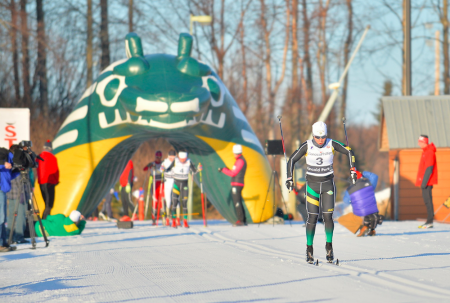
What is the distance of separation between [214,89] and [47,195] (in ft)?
14.5

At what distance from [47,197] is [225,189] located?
14.0ft

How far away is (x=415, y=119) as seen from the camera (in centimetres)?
1803

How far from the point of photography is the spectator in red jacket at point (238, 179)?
598 inches

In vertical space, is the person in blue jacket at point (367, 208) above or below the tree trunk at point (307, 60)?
below

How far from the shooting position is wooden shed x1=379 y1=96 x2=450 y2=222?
56.3 ft

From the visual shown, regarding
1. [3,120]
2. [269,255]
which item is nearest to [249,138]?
[3,120]

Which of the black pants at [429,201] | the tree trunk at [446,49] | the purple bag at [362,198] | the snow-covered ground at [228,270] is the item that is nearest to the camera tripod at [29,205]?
the snow-covered ground at [228,270]

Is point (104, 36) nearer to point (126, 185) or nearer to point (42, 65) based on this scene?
point (42, 65)

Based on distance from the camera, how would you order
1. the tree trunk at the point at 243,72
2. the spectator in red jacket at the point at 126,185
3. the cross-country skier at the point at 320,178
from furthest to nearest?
1. the tree trunk at the point at 243,72
2. the spectator in red jacket at the point at 126,185
3. the cross-country skier at the point at 320,178

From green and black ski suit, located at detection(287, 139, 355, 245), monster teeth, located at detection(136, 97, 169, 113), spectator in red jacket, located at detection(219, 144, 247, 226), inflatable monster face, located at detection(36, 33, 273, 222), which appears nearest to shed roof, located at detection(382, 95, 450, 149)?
inflatable monster face, located at detection(36, 33, 273, 222)

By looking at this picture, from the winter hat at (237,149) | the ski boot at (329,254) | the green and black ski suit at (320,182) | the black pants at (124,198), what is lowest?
the ski boot at (329,254)

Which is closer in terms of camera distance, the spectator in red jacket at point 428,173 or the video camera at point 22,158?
the video camera at point 22,158

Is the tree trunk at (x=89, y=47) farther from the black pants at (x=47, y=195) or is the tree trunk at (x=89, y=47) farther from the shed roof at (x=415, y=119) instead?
the shed roof at (x=415, y=119)

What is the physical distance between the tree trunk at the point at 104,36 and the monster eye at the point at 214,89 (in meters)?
14.2
